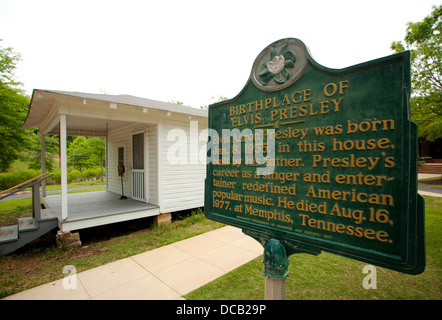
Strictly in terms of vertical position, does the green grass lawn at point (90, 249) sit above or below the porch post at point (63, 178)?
below

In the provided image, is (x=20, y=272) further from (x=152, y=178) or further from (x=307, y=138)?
(x=307, y=138)

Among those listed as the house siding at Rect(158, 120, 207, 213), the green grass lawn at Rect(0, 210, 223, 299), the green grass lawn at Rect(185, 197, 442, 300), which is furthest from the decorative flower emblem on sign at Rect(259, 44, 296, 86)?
the house siding at Rect(158, 120, 207, 213)

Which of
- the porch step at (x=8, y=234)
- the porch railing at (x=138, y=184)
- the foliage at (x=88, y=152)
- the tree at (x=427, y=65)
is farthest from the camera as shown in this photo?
the foliage at (x=88, y=152)

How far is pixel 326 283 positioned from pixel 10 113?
12.2m

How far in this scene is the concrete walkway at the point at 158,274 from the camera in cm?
324

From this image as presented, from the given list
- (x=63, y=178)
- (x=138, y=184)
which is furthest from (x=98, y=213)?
(x=138, y=184)

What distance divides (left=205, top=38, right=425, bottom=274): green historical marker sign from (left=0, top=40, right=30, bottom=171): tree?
10914 millimetres

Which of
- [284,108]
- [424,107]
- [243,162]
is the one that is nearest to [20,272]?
[243,162]

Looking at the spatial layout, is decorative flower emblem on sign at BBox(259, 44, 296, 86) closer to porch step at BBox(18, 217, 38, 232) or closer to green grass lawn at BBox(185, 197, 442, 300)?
green grass lawn at BBox(185, 197, 442, 300)

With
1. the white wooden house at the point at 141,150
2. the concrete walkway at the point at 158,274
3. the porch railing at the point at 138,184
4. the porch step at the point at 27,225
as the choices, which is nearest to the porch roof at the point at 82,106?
the white wooden house at the point at 141,150

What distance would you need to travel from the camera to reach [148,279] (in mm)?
3604

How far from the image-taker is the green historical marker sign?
55.3 inches

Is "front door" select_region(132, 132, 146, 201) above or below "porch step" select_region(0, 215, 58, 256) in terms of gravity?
above

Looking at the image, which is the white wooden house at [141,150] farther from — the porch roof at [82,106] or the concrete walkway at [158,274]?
the concrete walkway at [158,274]
